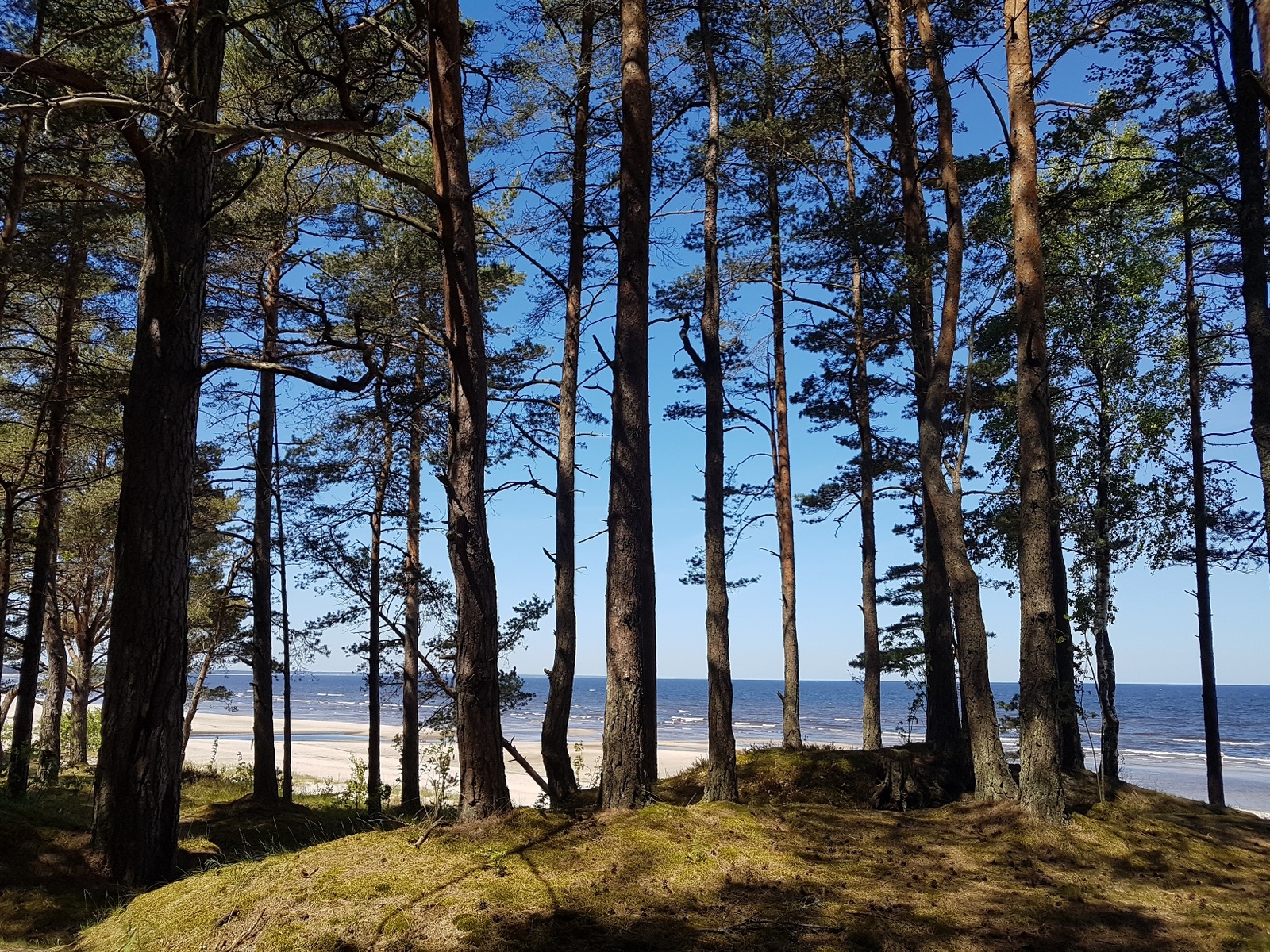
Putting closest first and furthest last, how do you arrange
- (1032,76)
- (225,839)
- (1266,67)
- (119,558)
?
(119,558), (1032,76), (1266,67), (225,839)

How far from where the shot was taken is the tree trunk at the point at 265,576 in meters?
12.5

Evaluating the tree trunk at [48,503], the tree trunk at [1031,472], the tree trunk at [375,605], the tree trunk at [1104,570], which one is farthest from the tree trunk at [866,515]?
the tree trunk at [48,503]

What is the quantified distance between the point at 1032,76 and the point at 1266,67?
13.4 feet

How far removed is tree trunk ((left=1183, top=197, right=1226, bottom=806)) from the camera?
38.8ft

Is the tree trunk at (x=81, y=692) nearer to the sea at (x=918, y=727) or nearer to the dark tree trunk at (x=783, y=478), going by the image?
the sea at (x=918, y=727)

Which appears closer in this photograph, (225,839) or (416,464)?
(225,839)

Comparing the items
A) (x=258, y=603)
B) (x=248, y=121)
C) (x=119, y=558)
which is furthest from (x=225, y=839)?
(x=248, y=121)

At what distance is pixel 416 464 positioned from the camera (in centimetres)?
1484

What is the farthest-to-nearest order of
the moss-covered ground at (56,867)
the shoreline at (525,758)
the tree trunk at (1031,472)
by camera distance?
the shoreline at (525,758) < the tree trunk at (1031,472) < the moss-covered ground at (56,867)

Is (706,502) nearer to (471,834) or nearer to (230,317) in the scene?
(471,834)

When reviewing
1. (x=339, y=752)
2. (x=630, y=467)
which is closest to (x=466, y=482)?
(x=630, y=467)

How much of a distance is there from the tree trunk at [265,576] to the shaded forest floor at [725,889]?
669 cm

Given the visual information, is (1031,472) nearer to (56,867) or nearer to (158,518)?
(158,518)

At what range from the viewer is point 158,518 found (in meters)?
5.59
